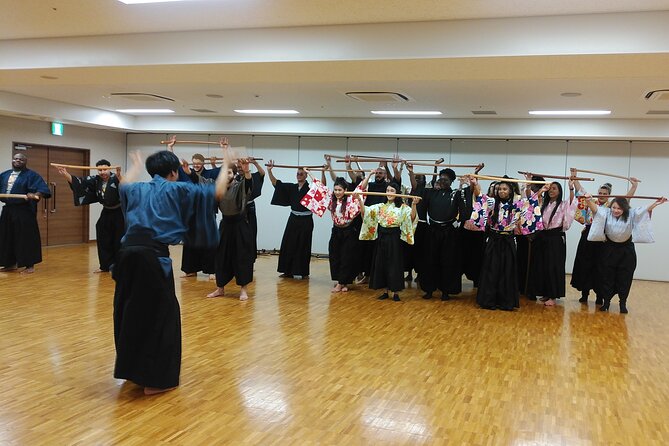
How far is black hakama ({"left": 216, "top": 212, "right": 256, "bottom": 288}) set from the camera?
19.4 ft

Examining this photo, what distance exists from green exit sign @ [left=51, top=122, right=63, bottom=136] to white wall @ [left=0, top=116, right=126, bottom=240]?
66mm

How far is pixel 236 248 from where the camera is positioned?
5.93 meters

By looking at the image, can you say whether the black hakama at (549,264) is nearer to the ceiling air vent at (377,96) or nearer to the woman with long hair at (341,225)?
the woman with long hair at (341,225)

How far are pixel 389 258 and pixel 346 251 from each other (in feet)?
2.13

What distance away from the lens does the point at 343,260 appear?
6.87m

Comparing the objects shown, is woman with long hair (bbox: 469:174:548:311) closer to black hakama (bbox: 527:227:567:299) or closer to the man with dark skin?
black hakama (bbox: 527:227:567:299)

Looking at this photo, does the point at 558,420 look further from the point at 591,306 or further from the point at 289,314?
the point at 591,306

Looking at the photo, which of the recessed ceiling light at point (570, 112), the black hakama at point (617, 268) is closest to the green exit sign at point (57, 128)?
the recessed ceiling light at point (570, 112)

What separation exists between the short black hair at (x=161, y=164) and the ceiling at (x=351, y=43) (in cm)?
182

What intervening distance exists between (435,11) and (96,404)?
12.5 ft

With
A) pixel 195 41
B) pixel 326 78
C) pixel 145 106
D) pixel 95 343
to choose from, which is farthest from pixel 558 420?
pixel 145 106

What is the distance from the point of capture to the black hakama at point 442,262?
21.5ft

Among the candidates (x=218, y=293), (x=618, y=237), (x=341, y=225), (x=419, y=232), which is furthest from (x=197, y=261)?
(x=618, y=237)

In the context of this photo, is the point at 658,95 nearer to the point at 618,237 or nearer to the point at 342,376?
the point at 618,237
